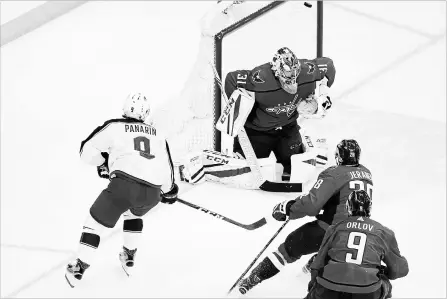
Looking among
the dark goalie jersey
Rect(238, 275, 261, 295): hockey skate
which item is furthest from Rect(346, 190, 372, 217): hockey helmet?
the dark goalie jersey

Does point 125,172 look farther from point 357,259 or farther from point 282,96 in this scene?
point 357,259

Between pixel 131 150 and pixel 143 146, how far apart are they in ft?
0.19

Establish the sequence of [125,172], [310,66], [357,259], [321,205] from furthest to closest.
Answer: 1. [310,66]
2. [125,172]
3. [321,205]
4. [357,259]

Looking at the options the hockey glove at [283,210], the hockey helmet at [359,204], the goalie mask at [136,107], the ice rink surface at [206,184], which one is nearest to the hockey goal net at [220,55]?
the ice rink surface at [206,184]

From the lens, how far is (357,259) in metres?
5.04

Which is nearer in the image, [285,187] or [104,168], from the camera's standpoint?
[104,168]

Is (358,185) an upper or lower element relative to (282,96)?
lower

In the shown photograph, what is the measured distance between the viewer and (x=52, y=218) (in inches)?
258

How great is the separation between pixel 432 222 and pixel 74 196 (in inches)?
66.0

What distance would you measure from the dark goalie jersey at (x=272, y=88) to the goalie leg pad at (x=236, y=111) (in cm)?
4

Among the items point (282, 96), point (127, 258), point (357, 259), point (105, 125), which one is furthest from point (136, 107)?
point (357, 259)

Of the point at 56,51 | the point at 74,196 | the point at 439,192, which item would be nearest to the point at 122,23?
Answer: the point at 56,51

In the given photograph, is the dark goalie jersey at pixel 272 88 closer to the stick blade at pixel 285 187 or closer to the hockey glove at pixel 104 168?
the stick blade at pixel 285 187

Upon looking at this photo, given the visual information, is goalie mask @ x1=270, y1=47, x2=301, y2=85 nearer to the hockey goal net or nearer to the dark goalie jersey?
the dark goalie jersey
